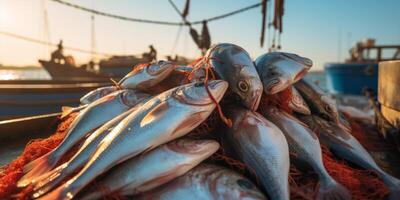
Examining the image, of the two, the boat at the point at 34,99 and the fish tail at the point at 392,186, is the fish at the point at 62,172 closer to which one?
the fish tail at the point at 392,186

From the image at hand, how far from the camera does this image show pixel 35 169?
244 centimetres

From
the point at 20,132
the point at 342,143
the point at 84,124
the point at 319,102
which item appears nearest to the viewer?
the point at 84,124

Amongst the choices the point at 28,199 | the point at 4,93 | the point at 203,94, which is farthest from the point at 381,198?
the point at 4,93

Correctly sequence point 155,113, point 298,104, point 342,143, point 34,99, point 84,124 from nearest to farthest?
point 155,113
point 84,124
point 342,143
point 298,104
point 34,99

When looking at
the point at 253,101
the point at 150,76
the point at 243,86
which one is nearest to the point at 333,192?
the point at 253,101

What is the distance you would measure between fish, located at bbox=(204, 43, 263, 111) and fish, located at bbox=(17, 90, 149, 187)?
0.74 metres

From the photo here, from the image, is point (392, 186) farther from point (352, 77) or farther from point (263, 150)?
point (352, 77)

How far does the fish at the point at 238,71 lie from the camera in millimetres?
2625

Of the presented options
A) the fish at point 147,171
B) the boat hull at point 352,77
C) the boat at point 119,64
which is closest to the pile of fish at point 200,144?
the fish at point 147,171

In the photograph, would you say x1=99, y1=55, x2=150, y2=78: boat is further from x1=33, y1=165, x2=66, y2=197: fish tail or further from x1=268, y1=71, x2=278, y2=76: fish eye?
x1=33, y1=165, x2=66, y2=197: fish tail

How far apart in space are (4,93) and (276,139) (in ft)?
24.0

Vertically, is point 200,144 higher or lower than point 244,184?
higher

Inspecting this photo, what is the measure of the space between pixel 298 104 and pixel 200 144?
1327 mm

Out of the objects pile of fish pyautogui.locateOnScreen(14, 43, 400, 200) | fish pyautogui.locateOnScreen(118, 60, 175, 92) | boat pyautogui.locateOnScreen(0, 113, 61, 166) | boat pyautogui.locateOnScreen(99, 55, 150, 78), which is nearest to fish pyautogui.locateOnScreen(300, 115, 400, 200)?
pile of fish pyautogui.locateOnScreen(14, 43, 400, 200)
